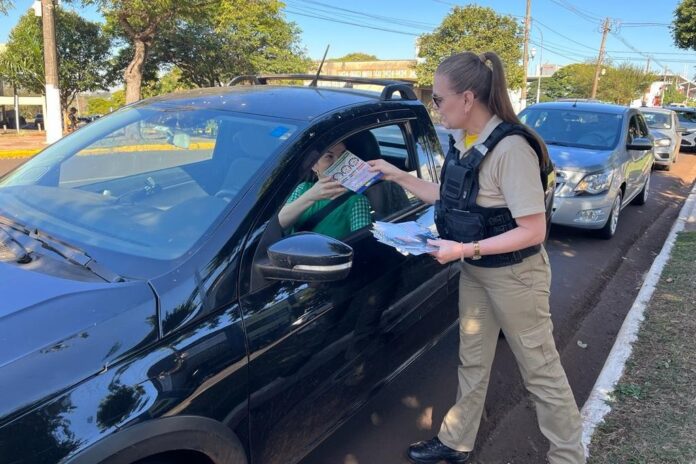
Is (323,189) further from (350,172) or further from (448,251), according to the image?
(448,251)

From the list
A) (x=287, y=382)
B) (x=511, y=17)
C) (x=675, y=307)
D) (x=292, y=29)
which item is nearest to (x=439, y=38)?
(x=511, y=17)

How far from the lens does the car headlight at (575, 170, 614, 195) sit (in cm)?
649

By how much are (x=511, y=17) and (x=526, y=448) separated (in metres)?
35.5

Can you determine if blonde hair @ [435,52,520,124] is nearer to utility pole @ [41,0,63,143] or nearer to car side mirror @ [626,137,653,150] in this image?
car side mirror @ [626,137,653,150]

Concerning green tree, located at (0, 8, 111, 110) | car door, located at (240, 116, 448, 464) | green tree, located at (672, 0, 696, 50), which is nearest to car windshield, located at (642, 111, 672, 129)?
green tree, located at (672, 0, 696, 50)

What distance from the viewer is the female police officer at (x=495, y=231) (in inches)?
79.0

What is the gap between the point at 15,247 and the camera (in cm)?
186

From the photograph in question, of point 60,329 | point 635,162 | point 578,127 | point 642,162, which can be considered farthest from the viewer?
point 642,162

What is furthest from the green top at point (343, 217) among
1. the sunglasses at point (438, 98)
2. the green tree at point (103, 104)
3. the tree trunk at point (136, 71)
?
the green tree at point (103, 104)

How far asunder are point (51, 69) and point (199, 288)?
14.2 m

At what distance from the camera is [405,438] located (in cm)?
286

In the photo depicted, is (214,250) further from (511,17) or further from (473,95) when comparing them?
(511,17)

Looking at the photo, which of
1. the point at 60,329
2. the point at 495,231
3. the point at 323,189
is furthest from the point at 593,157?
the point at 60,329

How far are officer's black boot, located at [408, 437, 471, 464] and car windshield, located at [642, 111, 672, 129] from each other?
50.7 feet
